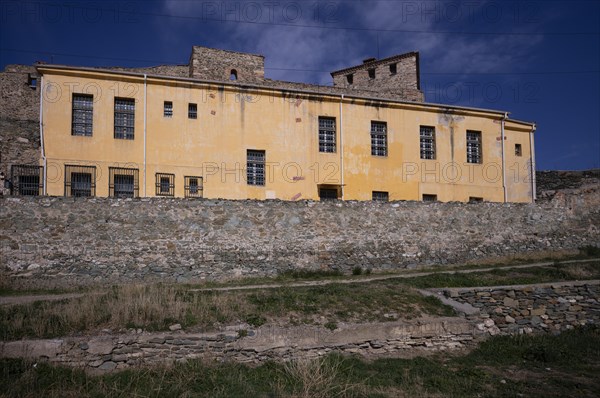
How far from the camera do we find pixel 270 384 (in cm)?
884

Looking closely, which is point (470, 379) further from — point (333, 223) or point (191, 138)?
point (191, 138)

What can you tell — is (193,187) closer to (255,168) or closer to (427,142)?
(255,168)

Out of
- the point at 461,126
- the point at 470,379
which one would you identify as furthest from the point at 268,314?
the point at 461,126

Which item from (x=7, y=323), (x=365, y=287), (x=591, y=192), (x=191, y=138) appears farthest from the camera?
(x=591, y=192)

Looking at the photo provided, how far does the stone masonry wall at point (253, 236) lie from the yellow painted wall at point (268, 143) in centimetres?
418

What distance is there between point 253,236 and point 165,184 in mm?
5848

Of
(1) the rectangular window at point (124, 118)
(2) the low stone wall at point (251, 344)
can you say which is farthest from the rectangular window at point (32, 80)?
(2) the low stone wall at point (251, 344)

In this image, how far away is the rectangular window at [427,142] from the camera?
2608 centimetres

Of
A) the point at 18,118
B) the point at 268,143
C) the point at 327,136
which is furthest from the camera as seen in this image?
the point at 18,118

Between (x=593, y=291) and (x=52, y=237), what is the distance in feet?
57.8

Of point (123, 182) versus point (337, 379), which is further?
point (123, 182)

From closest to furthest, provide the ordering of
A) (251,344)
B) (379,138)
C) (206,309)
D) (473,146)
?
(251,344) < (206,309) < (379,138) < (473,146)

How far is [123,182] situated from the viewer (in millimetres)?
20750

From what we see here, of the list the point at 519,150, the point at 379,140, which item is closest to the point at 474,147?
the point at 519,150
